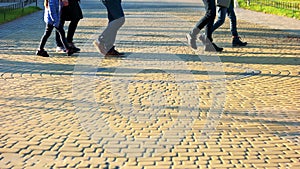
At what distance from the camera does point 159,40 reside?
12461mm

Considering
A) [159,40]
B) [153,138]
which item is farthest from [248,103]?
[159,40]

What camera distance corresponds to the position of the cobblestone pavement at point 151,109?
4.50 meters

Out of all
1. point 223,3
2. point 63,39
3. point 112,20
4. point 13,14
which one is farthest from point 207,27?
point 13,14

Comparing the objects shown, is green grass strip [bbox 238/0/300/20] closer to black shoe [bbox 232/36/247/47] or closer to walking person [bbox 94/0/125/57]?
black shoe [bbox 232/36/247/47]

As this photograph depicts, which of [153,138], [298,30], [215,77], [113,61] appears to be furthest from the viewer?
[298,30]

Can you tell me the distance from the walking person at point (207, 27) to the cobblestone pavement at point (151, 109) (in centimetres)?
28

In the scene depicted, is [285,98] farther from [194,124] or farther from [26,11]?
[26,11]

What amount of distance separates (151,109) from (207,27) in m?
5.03

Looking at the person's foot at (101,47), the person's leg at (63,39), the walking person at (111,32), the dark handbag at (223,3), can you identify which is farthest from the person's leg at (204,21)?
the person's leg at (63,39)

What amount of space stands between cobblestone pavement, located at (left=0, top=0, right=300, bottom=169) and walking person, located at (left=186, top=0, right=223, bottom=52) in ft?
0.92

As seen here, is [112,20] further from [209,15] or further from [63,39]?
[209,15]

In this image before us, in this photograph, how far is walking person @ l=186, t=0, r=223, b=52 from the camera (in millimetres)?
10281

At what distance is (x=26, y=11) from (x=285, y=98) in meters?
17.1

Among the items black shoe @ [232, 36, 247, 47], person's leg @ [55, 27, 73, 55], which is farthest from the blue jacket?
black shoe @ [232, 36, 247, 47]
